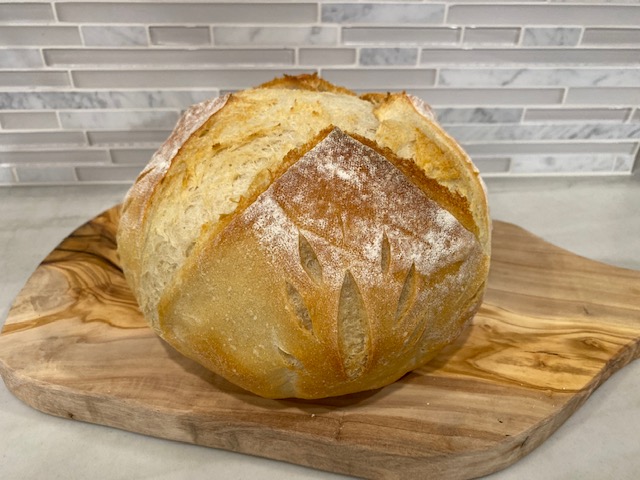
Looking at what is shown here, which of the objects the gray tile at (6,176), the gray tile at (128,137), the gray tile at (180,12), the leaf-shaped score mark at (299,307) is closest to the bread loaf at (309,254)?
the leaf-shaped score mark at (299,307)

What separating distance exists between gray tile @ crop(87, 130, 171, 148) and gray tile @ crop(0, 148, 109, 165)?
4 centimetres

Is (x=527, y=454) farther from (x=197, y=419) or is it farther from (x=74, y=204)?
(x=74, y=204)

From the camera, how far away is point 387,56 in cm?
138

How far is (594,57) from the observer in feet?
4.66

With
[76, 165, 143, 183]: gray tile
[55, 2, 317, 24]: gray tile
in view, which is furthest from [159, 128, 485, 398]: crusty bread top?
[76, 165, 143, 183]: gray tile

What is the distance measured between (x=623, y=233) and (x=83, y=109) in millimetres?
1341

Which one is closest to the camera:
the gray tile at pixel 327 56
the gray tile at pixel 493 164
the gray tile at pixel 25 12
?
the gray tile at pixel 25 12

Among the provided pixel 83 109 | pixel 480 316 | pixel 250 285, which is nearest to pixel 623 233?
pixel 480 316

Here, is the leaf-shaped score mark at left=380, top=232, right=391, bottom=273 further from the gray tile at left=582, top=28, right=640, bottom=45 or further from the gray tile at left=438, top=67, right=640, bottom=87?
the gray tile at left=582, top=28, right=640, bottom=45

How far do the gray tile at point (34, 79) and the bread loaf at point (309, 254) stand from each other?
2.02 ft

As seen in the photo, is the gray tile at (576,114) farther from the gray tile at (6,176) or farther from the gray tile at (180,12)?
the gray tile at (6,176)

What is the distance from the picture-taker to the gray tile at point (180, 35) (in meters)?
1.31

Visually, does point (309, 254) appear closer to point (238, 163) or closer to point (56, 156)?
point (238, 163)

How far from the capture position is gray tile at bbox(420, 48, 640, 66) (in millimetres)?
1397
